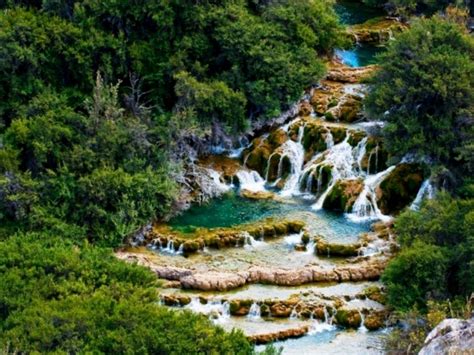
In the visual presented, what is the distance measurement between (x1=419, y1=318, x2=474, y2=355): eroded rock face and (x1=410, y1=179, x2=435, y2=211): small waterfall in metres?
15.8

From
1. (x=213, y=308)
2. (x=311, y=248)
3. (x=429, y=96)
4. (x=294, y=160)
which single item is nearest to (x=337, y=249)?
(x=311, y=248)

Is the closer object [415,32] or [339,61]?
[415,32]

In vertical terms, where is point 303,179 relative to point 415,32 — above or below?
below

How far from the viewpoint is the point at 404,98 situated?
1718 inches

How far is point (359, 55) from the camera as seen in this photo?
183 ft

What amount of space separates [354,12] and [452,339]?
132 feet

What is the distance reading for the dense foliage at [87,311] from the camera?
29344mm

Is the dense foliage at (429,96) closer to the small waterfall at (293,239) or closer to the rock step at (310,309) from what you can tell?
the small waterfall at (293,239)

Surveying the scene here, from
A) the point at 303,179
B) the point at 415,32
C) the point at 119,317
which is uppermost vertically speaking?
the point at 415,32

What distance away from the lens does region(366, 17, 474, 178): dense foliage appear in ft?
139

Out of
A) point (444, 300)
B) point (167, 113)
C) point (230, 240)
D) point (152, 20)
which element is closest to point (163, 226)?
point (230, 240)

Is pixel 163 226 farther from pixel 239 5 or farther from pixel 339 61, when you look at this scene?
pixel 339 61

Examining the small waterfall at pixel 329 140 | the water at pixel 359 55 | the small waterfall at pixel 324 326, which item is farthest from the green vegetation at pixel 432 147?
the water at pixel 359 55

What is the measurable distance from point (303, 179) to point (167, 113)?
6865mm
